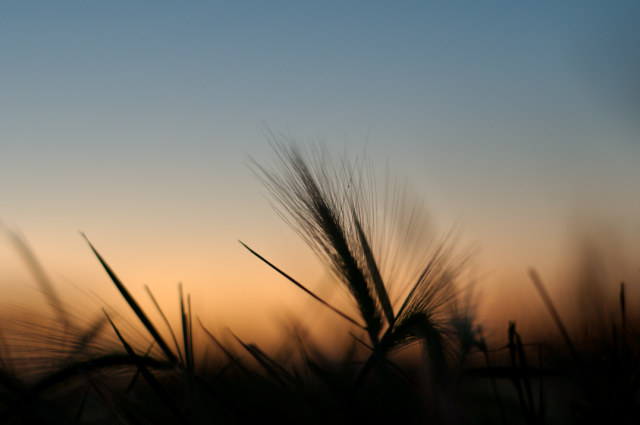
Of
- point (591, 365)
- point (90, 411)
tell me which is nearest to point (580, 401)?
point (591, 365)

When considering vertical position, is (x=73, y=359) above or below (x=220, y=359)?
above

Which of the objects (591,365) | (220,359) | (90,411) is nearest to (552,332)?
(591,365)

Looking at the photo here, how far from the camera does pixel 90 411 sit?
373 mm

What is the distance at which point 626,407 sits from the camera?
0.30 metres

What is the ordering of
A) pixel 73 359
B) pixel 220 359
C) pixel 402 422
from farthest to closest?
pixel 220 359 → pixel 73 359 → pixel 402 422

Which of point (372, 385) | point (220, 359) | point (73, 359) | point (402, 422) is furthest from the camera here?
point (220, 359)

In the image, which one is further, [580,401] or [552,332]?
[552,332]

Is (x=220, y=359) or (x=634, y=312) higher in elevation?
(x=634, y=312)

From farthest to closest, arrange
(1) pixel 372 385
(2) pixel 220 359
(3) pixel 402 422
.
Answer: (2) pixel 220 359
(1) pixel 372 385
(3) pixel 402 422

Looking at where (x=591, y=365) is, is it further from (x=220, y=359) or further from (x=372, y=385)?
(x=220, y=359)

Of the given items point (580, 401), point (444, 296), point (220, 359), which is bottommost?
point (220, 359)

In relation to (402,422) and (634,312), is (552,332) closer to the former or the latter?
(634,312)

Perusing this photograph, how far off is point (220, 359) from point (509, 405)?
27.0 inches

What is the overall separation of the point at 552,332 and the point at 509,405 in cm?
13
